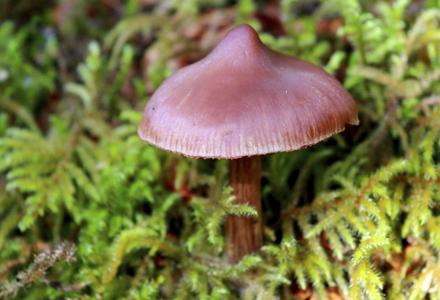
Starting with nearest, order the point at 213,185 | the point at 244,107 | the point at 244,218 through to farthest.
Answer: the point at 244,107 → the point at 244,218 → the point at 213,185

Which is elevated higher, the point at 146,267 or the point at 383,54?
the point at 383,54

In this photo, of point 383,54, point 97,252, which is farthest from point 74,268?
point 383,54

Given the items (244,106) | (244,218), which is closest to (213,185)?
(244,218)

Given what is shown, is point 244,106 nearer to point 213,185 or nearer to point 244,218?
point 244,218

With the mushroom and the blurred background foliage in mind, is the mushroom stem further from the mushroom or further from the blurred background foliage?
the mushroom

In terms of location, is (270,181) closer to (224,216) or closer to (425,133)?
(224,216)

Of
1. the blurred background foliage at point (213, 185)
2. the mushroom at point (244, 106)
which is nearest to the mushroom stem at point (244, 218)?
the blurred background foliage at point (213, 185)

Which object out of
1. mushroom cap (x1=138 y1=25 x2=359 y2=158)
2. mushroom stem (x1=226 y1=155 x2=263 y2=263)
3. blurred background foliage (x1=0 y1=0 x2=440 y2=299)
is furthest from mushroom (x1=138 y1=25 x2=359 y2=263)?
blurred background foliage (x1=0 y1=0 x2=440 y2=299)
